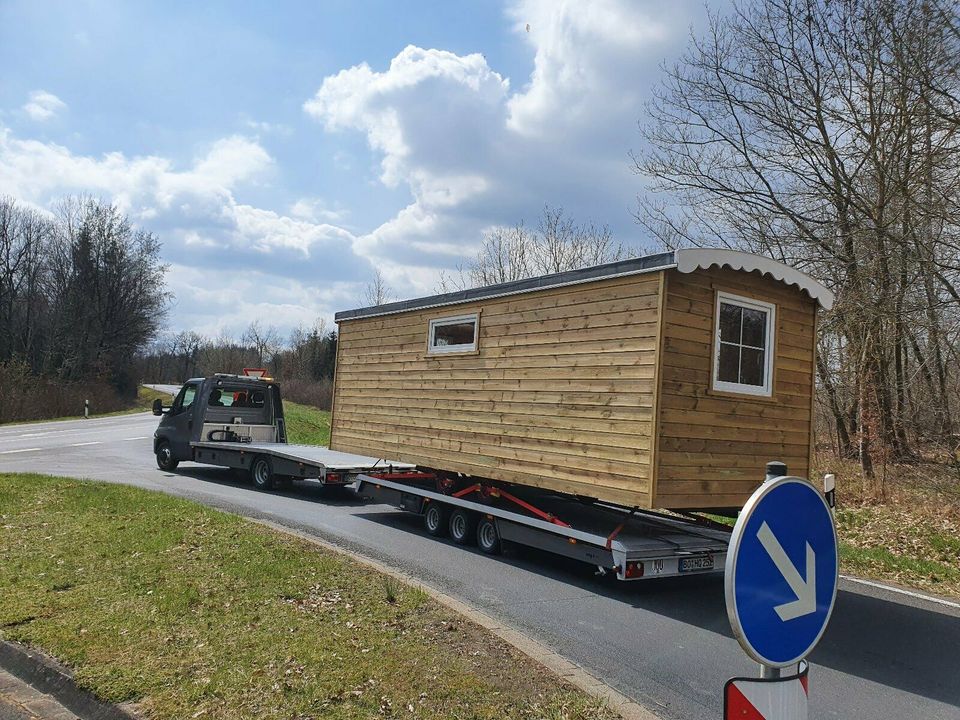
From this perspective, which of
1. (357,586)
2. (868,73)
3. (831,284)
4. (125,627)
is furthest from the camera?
(831,284)

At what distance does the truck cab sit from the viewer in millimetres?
16297

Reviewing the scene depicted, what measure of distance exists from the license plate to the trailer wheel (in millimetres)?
2439

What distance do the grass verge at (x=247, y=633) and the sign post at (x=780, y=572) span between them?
2.50m

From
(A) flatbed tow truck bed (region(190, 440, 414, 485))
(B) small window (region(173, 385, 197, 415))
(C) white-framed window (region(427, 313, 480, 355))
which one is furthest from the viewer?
(B) small window (region(173, 385, 197, 415))

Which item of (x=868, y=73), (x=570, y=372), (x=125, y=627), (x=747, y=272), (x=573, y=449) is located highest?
(x=868, y=73)

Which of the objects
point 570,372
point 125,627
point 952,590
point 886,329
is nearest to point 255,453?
point 570,372

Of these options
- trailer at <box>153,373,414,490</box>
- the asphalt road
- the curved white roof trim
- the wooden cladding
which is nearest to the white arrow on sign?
the asphalt road

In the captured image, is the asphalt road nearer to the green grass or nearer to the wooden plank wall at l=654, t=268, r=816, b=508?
the wooden plank wall at l=654, t=268, r=816, b=508

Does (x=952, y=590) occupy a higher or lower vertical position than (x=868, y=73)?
lower

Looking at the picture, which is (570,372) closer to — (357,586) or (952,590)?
(357,586)

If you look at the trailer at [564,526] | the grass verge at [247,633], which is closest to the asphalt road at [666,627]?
the trailer at [564,526]

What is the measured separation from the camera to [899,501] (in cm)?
1305

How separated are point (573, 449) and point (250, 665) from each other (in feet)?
14.7

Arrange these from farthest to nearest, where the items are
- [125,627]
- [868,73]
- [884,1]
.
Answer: [868,73] → [884,1] → [125,627]
